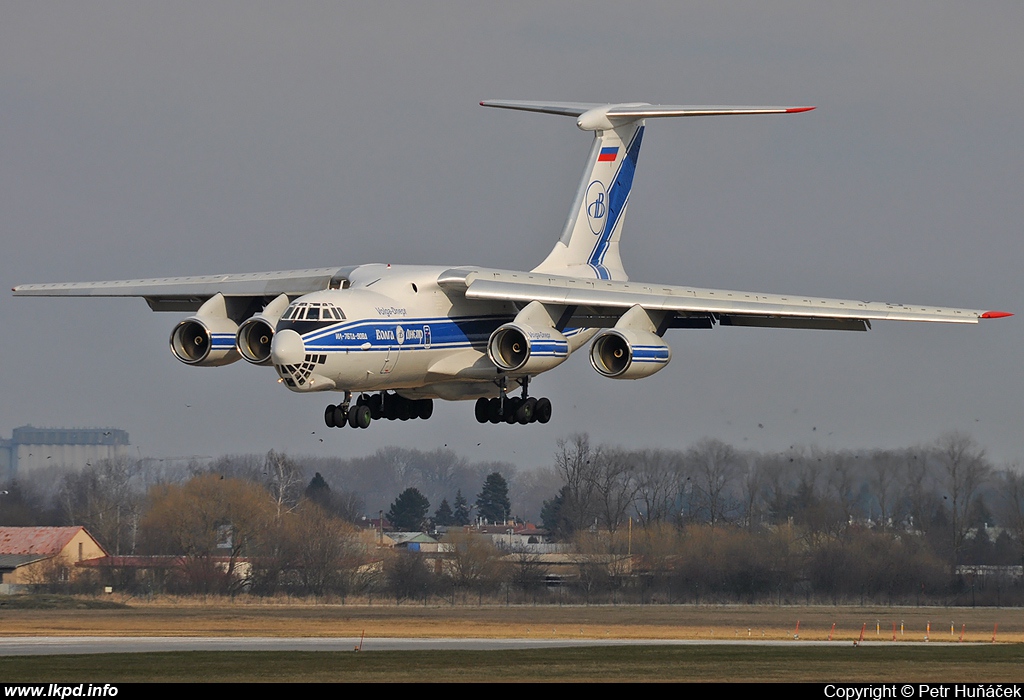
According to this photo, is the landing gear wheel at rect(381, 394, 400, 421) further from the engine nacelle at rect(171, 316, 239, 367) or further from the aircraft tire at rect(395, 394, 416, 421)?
the engine nacelle at rect(171, 316, 239, 367)

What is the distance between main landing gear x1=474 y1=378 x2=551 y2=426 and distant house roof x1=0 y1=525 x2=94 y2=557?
A: 65.6 ft

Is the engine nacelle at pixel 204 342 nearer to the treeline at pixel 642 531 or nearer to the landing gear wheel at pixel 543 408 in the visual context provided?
the landing gear wheel at pixel 543 408

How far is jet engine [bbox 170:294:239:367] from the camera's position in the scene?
2744cm

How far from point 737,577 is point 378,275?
666 inches

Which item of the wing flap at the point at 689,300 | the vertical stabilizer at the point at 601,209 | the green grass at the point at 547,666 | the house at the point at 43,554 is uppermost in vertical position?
the vertical stabilizer at the point at 601,209

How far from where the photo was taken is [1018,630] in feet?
126

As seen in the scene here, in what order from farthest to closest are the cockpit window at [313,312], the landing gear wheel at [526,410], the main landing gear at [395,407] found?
the main landing gear at [395,407]
the landing gear wheel at [526,410]
the cockpit window at [313,312]

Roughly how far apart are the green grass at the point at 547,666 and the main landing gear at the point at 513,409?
4.30 meters

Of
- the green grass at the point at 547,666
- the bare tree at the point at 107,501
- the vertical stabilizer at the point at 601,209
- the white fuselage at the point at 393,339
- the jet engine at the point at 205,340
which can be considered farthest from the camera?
the bare tree at the point at 107,501

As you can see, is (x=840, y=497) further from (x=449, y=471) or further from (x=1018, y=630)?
(x=449, y=471)

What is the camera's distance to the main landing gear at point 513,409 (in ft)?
92.1

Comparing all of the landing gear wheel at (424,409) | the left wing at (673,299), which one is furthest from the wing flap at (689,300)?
the landing gear wheel at (424,409)

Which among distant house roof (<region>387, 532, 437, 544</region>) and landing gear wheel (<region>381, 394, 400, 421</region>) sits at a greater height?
landing gear wheel (<region>381, 394, 400, 421</region>)

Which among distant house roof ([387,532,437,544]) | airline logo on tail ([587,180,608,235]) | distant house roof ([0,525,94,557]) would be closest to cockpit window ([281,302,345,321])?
airline logo on tail ([587,180,608,235])
